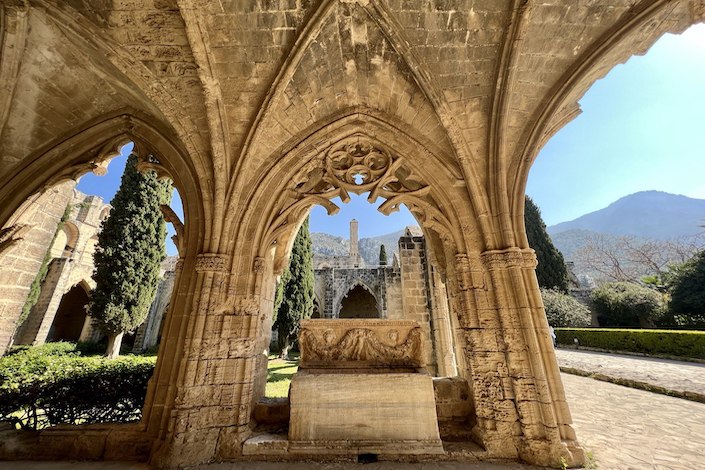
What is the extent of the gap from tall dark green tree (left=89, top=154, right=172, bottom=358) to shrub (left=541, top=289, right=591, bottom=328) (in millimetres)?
20142

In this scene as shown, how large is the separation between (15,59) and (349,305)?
19743mm

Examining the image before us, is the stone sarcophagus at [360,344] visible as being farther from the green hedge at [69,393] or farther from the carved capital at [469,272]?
the green hedge at [69,393]

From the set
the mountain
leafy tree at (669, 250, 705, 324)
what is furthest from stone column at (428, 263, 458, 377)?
the mountain

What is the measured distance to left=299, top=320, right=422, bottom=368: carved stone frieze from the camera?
3.40m

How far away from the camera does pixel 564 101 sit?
369cm

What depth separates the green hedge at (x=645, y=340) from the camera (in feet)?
31.6

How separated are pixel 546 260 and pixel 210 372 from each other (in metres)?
22.8

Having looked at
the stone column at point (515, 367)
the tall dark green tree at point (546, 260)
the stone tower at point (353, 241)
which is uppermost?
the stone tower at point (353, 241)

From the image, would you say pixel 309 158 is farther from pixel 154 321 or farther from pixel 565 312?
pixel 565 312

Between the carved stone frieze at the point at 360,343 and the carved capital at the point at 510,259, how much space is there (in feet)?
4.25

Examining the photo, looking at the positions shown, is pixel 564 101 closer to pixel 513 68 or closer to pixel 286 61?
pixel 513 68

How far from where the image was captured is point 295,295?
44.5 feet

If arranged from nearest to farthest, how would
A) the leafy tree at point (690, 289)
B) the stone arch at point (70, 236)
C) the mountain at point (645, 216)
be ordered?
the leafy tree at point (690, 289)
the stone arch at point (70, 236)
the mountain at point (645, 216)

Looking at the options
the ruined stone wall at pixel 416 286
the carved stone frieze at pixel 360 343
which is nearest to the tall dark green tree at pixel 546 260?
the ruined stone wall at pixel 416 286
